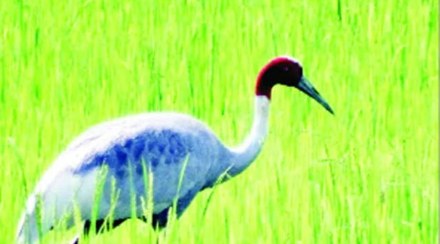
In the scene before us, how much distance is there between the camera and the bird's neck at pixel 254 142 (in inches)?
205

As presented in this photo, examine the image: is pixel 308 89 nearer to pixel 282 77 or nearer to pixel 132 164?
pixel 282 77

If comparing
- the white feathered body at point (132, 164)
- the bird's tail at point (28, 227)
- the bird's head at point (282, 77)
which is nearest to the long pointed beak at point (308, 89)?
the bird's head at point (282, 77)

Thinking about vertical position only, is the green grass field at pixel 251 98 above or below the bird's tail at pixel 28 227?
above

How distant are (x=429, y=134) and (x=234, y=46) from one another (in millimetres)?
1328

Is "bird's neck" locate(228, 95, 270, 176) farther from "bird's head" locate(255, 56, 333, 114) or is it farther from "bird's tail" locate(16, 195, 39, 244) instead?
"bird's tail" locate(16, 195, 39, 244)

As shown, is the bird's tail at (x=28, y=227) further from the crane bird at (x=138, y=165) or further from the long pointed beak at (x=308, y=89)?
the long pointed beak at (x=308, y=89)

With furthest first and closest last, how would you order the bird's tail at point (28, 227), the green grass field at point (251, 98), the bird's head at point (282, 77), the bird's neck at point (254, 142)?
the bird's head at point (282, 77)
the bird's neck at point (254, 142)
the green grass field at point (251, 98)
the bird's tail at point (28, 227)

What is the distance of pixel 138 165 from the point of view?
4840 mm

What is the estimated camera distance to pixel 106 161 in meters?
4.68

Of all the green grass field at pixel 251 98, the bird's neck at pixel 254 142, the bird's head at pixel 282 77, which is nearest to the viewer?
the green grass field at pixel 251 98

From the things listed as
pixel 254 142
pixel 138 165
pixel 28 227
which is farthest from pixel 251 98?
pixel 28 227

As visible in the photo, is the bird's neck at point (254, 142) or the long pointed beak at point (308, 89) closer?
the bird's neck at point (254, 142)

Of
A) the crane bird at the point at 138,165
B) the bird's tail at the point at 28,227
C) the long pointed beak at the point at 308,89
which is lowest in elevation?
the bird's tail at the point at 28,227

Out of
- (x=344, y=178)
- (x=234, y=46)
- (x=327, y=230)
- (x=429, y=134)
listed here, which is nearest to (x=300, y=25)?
(x=234, y=46)
